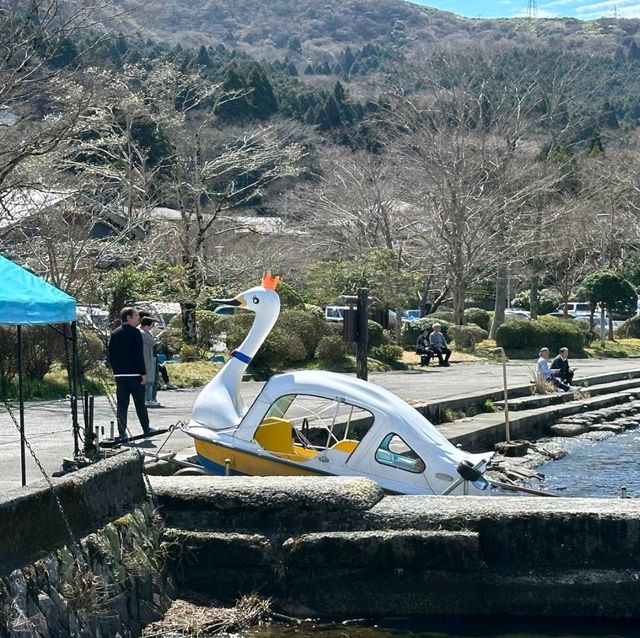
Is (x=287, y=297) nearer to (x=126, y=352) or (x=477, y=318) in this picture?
(x=126, y=352)

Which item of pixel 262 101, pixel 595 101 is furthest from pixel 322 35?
pixel 262 101

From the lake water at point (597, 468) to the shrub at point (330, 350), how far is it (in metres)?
7.77

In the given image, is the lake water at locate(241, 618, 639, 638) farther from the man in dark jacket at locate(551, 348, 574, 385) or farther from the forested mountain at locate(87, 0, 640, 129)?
the forested mountain at locate(87, 0, 640, 129)

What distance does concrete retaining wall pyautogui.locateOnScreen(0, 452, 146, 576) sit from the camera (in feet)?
22.4

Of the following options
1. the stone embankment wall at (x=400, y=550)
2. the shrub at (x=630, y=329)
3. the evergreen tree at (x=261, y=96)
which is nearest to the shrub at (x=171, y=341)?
the stone embankment wall at (x=400, y=550)

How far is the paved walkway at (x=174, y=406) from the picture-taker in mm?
12477

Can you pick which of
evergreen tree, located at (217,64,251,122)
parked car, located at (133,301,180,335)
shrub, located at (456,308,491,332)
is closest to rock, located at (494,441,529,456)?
parked car, located at (133,301,180,335)

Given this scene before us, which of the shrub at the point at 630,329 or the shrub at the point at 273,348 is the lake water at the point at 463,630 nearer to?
the shrub at the point at 273,348

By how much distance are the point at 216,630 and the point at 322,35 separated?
189 m

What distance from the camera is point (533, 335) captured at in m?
36.8

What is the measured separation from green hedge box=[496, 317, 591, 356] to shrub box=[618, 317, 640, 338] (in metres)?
11.1

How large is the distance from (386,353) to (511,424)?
1004 centimetres

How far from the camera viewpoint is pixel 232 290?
31375 millimetres

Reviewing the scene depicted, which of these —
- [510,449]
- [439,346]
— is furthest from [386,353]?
[510,449]
